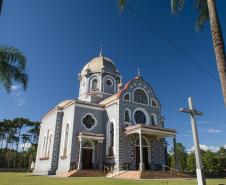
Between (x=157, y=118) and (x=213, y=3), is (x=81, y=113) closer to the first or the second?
(x=157, y=118)

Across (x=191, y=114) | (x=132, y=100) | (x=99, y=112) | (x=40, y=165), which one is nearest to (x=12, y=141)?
(x=40, y=165)

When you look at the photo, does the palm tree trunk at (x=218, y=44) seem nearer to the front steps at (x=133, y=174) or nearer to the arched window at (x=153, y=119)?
the front steps at (x=133, y=174)

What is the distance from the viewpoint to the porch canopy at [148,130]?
22.0m

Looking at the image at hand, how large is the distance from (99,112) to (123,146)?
210 inches

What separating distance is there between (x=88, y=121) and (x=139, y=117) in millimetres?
6185

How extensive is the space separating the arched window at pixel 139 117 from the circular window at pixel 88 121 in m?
5.11

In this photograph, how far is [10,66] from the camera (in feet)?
43.6

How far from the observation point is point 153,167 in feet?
80.7

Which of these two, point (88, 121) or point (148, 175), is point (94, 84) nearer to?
point (88, 121)

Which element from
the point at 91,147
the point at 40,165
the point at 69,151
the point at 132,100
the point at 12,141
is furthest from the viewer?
the point at 12,141

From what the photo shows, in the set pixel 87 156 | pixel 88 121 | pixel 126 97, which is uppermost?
pixel 126 97

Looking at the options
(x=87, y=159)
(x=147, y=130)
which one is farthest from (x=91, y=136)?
(x=147, y=130)

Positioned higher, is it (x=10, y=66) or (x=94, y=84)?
(x=94, y=84)

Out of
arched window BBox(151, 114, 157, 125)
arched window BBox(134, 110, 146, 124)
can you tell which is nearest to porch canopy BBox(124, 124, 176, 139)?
arched window BBox(134, 110, 146, 124)
